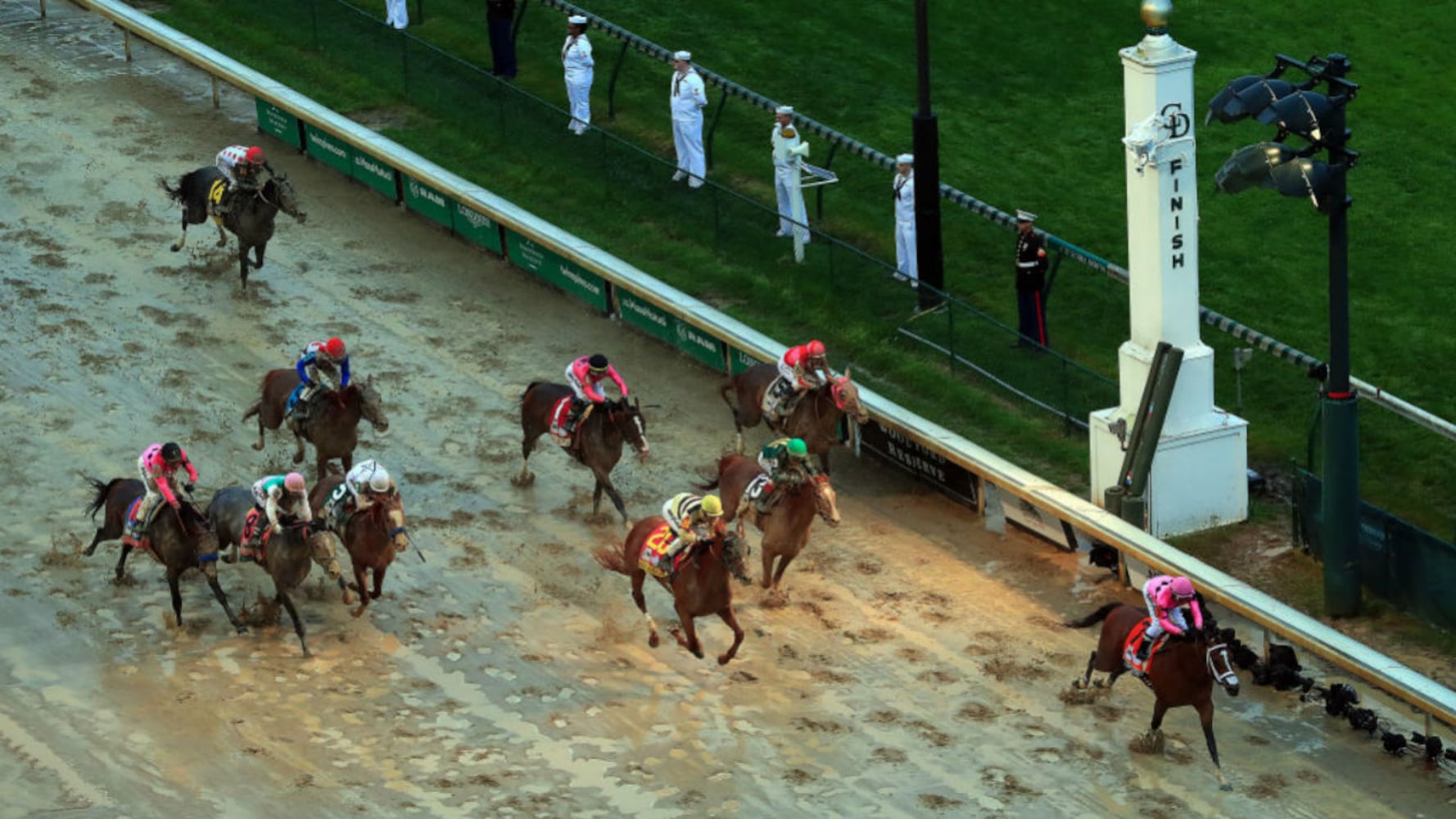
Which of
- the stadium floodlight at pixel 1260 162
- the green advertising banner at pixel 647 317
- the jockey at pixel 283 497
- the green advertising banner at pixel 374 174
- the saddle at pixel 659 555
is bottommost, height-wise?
the green advertising banner at pixel 647 317

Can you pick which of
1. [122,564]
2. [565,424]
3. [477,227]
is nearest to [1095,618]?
[565,424]

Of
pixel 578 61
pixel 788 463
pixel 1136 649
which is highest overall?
pixel 578 61

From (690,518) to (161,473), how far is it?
4.02m

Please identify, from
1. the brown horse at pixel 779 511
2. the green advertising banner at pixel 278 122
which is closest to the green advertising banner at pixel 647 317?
the brown horse at pixel 779 511

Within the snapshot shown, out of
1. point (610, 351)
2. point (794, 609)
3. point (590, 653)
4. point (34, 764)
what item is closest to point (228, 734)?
point (34, 764)

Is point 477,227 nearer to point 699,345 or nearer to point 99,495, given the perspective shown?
point 699,345

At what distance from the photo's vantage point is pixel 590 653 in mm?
22469

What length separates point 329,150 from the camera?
31406mm

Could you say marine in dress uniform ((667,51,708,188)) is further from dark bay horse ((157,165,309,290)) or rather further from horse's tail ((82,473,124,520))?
horse's tail ((82,473,124,520))

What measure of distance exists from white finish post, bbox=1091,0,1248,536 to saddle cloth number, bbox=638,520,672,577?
4.48 meters

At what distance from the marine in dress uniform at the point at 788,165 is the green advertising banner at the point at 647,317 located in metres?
1.45

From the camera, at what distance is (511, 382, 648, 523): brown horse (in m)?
23.8

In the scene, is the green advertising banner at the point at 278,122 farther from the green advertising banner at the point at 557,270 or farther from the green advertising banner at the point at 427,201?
the green advertising banner at the point at 557,270

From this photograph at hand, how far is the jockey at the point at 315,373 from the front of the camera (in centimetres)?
2366
